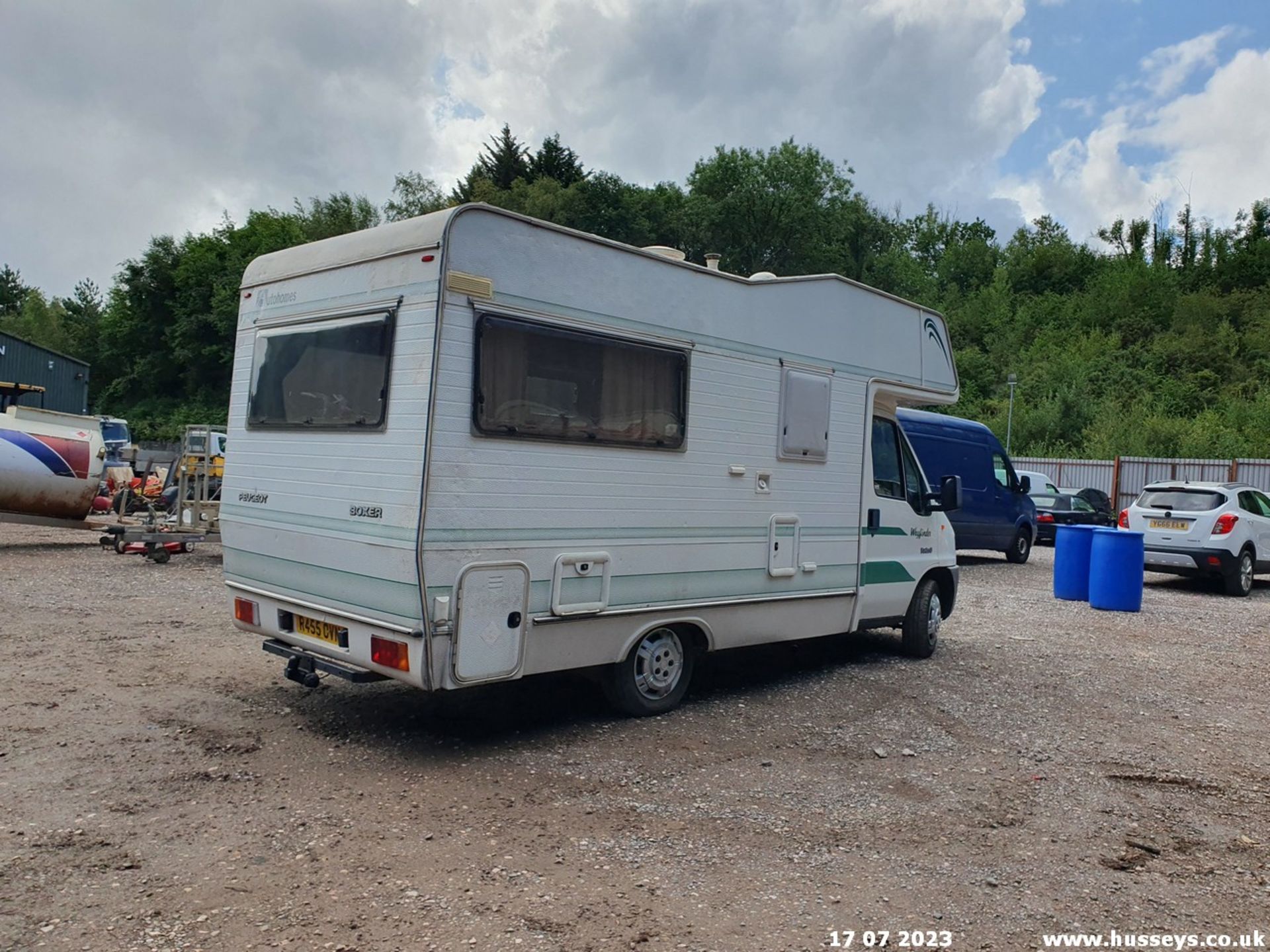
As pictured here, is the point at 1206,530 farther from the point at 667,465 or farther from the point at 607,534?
the point at 607,534

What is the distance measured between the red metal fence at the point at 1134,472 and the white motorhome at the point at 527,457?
22.7 m

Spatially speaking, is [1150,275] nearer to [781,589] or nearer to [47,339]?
[781,589]

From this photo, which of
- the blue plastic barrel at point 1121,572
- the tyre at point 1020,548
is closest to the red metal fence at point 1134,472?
the tyre at point 1020,548

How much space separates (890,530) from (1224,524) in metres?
8.89

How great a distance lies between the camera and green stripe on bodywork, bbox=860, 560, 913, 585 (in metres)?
7.92

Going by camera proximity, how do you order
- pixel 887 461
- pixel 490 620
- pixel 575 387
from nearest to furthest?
pixel 490 620 < pixel 575 387 < pixel 887 461

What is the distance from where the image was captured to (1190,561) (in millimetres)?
14500

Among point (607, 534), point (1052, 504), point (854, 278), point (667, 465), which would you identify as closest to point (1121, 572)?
point (667, 465)

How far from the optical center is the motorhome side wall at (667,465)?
5.20 metres

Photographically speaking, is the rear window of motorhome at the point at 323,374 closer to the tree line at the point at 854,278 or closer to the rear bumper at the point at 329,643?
the rear bumper at the point at 329,643

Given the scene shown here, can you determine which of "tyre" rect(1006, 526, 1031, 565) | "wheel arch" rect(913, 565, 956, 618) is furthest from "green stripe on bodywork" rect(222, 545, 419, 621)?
"tyre" rect(1006, 526, 1031, 565)

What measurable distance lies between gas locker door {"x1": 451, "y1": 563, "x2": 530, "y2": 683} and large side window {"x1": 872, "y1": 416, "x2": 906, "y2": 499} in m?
3.64

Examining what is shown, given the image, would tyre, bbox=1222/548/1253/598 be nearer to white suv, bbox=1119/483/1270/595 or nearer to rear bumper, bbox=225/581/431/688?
white suv, bbox=1119/483/1270/595

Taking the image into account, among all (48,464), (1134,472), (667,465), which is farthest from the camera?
(1134,472)
